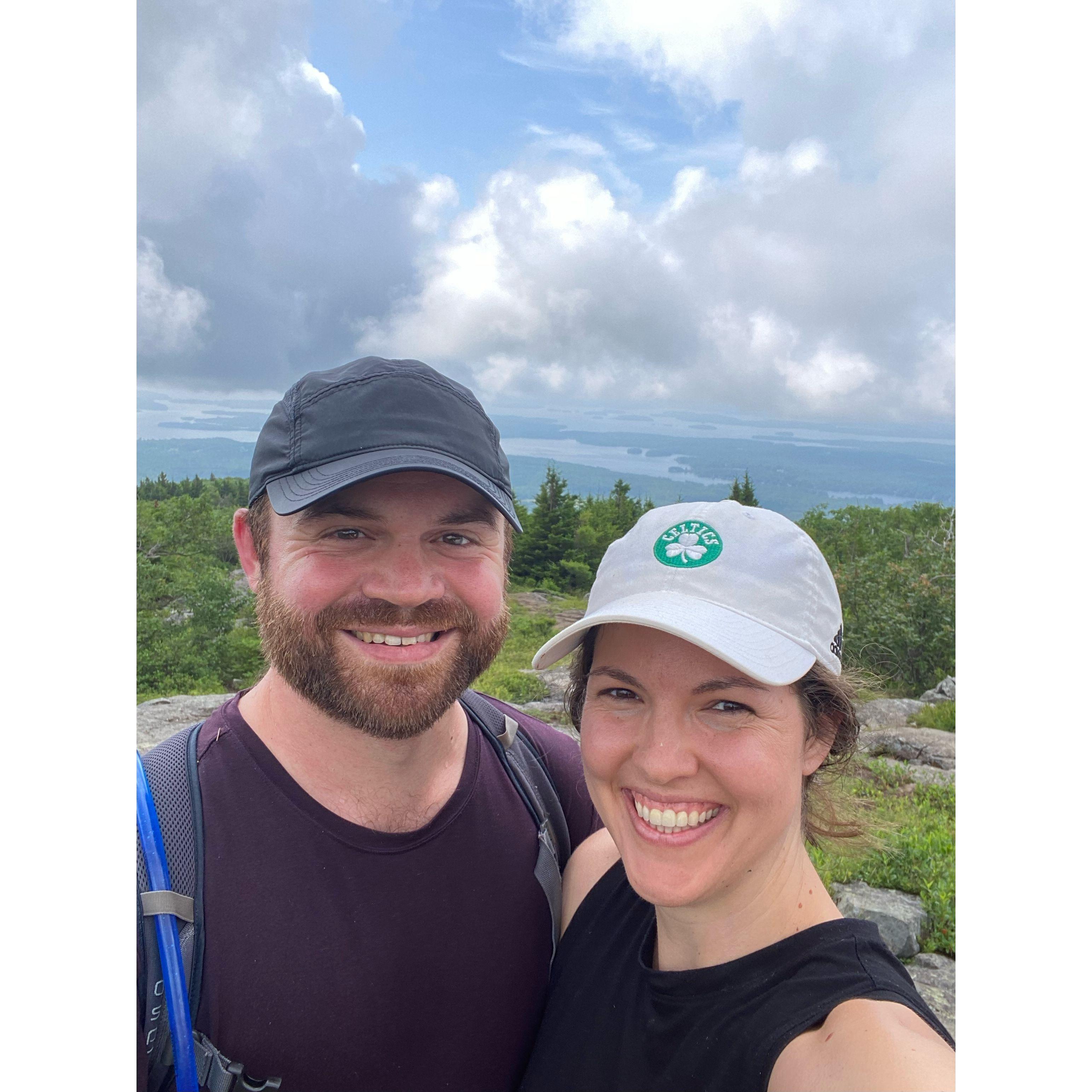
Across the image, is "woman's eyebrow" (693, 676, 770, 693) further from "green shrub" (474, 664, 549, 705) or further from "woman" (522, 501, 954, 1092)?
"green shrub" (474, 664, 549, 705)

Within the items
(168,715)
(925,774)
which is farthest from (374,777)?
(925,774)

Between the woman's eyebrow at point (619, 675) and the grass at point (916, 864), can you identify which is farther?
the grass at point (916, 864)

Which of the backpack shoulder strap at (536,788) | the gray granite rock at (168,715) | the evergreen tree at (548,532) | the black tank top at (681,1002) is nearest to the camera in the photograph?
the black tank top at (681,1002)

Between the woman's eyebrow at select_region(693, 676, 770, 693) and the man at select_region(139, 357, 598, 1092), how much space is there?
0.41m

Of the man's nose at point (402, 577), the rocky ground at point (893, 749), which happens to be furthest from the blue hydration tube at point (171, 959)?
the rocky ground at point (893, 749)

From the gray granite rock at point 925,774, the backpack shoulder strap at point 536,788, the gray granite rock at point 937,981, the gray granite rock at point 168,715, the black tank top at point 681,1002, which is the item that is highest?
the backpack shoulder strap at point 536,788

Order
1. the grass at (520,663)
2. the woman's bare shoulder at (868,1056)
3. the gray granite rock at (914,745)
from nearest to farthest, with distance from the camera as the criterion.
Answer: the woman's bare shoulder at (868,1056), the gray granite rock at (914,745), the grass at (520,663)

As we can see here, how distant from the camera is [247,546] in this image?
140 centimetres

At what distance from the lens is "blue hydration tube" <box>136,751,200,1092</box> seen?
0.95 metres

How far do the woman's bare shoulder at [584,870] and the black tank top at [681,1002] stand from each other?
Result: 2.4 inches

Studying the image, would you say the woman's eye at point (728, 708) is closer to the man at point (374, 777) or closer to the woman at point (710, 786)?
the woman at point (710, 786)

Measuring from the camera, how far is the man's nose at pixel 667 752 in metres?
0.99

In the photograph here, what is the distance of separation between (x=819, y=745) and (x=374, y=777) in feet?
2.06

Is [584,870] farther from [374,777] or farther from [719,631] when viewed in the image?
[719,631]
